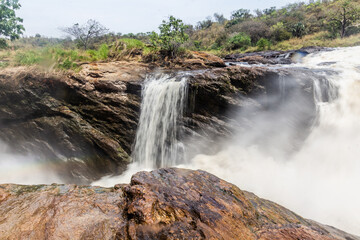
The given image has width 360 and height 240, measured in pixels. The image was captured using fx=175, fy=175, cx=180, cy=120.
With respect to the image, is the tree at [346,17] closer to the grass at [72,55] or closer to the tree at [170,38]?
the tree at [170,38]

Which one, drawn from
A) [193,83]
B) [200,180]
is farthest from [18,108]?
[200,180]

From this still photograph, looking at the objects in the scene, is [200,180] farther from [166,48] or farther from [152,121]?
[166,48]

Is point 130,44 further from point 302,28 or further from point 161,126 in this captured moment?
point 302,28

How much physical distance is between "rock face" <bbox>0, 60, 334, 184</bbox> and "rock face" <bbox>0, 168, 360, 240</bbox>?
4.14m

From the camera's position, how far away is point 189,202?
213cm

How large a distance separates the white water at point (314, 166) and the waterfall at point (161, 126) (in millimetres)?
457

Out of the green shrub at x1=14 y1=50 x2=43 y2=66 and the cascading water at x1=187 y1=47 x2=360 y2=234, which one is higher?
the green shrub at x1=14 y1=50 x2=43 y2=66

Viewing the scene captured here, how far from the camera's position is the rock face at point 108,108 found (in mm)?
6688

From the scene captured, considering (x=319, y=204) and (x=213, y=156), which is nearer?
(x=319, y=204)

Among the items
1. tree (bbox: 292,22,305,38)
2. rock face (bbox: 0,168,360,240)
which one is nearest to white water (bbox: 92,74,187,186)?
rock face (bbox: 0,168,360,240)

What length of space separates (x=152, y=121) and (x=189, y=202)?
4.86 meters

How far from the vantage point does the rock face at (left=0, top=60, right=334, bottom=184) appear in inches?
263

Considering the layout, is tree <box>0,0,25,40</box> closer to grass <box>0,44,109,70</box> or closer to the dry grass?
grass <box>0,44,109,70</box>

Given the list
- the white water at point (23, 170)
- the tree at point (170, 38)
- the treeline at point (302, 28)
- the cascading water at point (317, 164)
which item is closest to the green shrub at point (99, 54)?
the tree at point (170, 38)
